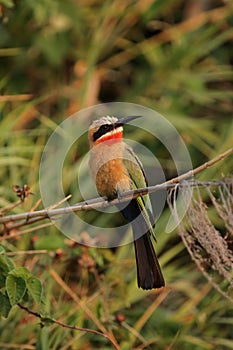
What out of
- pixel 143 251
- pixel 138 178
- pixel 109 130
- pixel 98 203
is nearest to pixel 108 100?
pixel 109 130

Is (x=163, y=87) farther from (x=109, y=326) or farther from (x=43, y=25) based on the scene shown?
(x=109, y=326)

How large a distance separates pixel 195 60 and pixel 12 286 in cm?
270

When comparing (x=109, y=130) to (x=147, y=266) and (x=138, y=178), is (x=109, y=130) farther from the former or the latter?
(x=147, y=266)

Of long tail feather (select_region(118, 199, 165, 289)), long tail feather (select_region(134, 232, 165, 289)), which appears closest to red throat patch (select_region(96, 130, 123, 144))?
long tail feather (select_region(118, 199, 165, 289))

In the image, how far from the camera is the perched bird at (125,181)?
285 centimetres

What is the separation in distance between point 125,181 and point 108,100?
2.11 metres

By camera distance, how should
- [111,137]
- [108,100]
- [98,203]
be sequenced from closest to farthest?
[98,203] < [111,137] < [108,100]

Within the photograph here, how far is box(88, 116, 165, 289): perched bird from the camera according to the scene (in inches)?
112

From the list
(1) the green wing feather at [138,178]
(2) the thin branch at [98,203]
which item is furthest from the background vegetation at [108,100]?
(1) the green wing feather at [138,178]

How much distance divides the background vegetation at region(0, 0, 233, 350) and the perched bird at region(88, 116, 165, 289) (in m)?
0.31

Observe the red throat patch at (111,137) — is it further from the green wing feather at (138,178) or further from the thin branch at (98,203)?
the thin branch at (98,203)

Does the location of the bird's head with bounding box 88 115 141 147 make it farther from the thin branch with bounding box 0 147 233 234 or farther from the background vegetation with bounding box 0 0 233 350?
the background vegetation with bounding box 0 0 233 350

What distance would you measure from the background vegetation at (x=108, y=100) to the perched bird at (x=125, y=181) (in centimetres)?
31

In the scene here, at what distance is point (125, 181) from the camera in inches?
116
